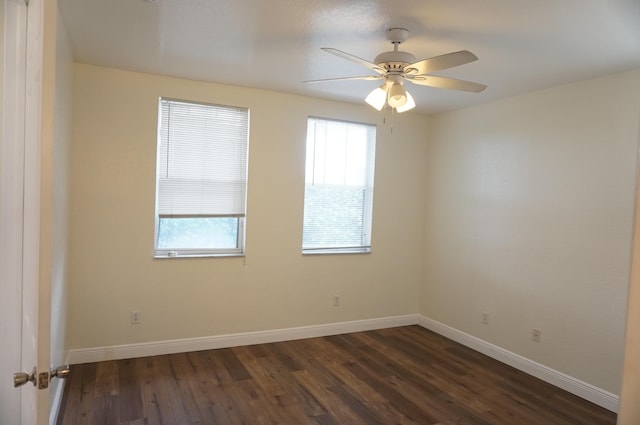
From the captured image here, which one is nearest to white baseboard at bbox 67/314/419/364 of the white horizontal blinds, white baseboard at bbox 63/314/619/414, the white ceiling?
white baseboard at bbox 63/314/619/414

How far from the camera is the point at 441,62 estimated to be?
2145 mm

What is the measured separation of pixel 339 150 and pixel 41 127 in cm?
343

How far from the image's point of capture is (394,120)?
15.2ft

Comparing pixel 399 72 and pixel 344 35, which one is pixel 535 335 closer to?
pixel 399 72

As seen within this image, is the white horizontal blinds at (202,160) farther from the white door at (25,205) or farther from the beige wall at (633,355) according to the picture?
the beige wall at (633,355)

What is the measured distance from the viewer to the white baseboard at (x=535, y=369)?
3057mm

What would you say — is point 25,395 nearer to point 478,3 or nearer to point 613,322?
point 478,3

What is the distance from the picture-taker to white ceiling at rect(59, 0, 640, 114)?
2135 mm

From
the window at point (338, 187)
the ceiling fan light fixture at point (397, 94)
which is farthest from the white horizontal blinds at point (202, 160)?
the ceiling fan light fixture at point (397, 94)

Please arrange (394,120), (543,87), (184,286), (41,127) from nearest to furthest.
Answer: (41,127) < (543,87) < (184,286) < (394,120)

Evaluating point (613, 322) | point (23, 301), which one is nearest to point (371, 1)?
point (23, 301)

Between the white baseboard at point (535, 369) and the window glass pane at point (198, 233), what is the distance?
7.99 ft

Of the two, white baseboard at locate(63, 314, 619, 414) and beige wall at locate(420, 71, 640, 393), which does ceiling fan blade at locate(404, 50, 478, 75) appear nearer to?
beige wall at locate(420, 71, 640, 393)

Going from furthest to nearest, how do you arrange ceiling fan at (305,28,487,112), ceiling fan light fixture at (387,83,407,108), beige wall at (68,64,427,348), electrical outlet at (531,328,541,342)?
electrical outlet at (531,328,541,342) → beige wall at (68,64,427,348) → ceiling fan light fixture at (387,83,407,108) → ceiling fan at (305,28,487,112)
